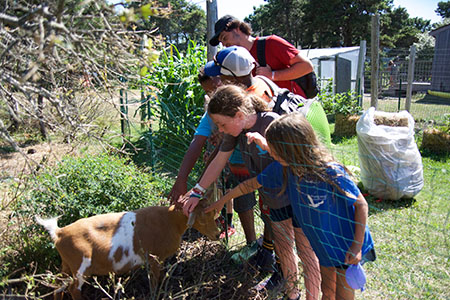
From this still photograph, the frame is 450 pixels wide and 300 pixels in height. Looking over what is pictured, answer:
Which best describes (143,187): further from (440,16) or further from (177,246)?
(440,16)

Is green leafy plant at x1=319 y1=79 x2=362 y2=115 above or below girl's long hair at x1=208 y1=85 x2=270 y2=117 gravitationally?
below

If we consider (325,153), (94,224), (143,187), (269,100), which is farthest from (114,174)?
(325,153)

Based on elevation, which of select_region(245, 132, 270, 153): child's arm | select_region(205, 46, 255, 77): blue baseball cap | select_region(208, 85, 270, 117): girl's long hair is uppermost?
select_region(205, 46, 255, 77): blue baseball cap

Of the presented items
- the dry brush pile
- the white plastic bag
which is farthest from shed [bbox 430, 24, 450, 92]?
the dry brush pile

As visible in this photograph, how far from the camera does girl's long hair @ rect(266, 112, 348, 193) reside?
78.5 inches

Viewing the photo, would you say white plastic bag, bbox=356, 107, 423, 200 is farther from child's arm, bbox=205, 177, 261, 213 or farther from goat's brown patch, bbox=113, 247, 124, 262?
goat's brown patch, bbox=113, 247, 124, 262

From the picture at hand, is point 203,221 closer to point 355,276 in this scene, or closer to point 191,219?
point 191,219

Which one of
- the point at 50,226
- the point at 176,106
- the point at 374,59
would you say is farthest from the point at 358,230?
the point at 374,59

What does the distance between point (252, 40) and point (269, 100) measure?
107 centimetres

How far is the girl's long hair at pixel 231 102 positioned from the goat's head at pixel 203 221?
0.75 metres

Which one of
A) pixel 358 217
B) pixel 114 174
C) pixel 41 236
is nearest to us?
pixel 358 217

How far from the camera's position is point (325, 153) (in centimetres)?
204

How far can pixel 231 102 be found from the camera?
2291 millimetres

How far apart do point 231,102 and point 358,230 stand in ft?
3.51
